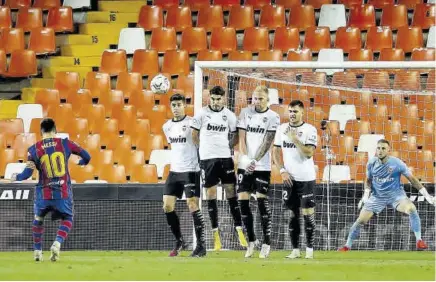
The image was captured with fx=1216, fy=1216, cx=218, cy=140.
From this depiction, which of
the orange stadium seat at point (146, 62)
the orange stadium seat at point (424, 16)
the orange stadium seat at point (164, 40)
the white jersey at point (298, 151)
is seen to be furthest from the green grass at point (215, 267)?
the orange stadium seat at point (424, 16)

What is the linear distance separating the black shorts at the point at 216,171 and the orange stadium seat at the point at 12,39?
21.5 ft

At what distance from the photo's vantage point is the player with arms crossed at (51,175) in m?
11.7

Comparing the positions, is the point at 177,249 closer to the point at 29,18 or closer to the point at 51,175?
the point at 51,175

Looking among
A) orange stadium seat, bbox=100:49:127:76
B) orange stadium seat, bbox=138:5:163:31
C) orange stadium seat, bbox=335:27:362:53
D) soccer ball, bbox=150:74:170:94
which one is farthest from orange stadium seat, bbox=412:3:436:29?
orange stadium seat, bbox=100:49:127:76

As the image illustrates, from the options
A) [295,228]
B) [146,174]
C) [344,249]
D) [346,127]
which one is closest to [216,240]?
[295,228]

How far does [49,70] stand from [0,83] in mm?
764

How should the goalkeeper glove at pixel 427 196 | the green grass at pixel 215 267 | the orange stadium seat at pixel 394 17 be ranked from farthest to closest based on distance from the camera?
the orange stadium seat at pixel 394 17 → the goalkeeper glove at pixel 427 196 → the green grass at pixel 215 267

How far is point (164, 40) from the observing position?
1783 centimetres

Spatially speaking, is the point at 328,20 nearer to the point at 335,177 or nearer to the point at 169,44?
the point at 169,44

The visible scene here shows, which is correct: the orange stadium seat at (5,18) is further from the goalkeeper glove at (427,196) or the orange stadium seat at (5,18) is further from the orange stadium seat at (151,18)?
the goalkeeper glove at (427,196)

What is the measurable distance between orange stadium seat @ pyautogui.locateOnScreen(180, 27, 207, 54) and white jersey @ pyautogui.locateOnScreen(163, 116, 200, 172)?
5.08 m

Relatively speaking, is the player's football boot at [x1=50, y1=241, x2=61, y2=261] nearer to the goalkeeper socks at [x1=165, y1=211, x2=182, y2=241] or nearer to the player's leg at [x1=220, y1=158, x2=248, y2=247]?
the goalkeeper socks at [x1=165, y1=211, x2=182, y2=241]

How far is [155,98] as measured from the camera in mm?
17031

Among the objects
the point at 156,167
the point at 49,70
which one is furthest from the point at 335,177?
the point at 49,70
